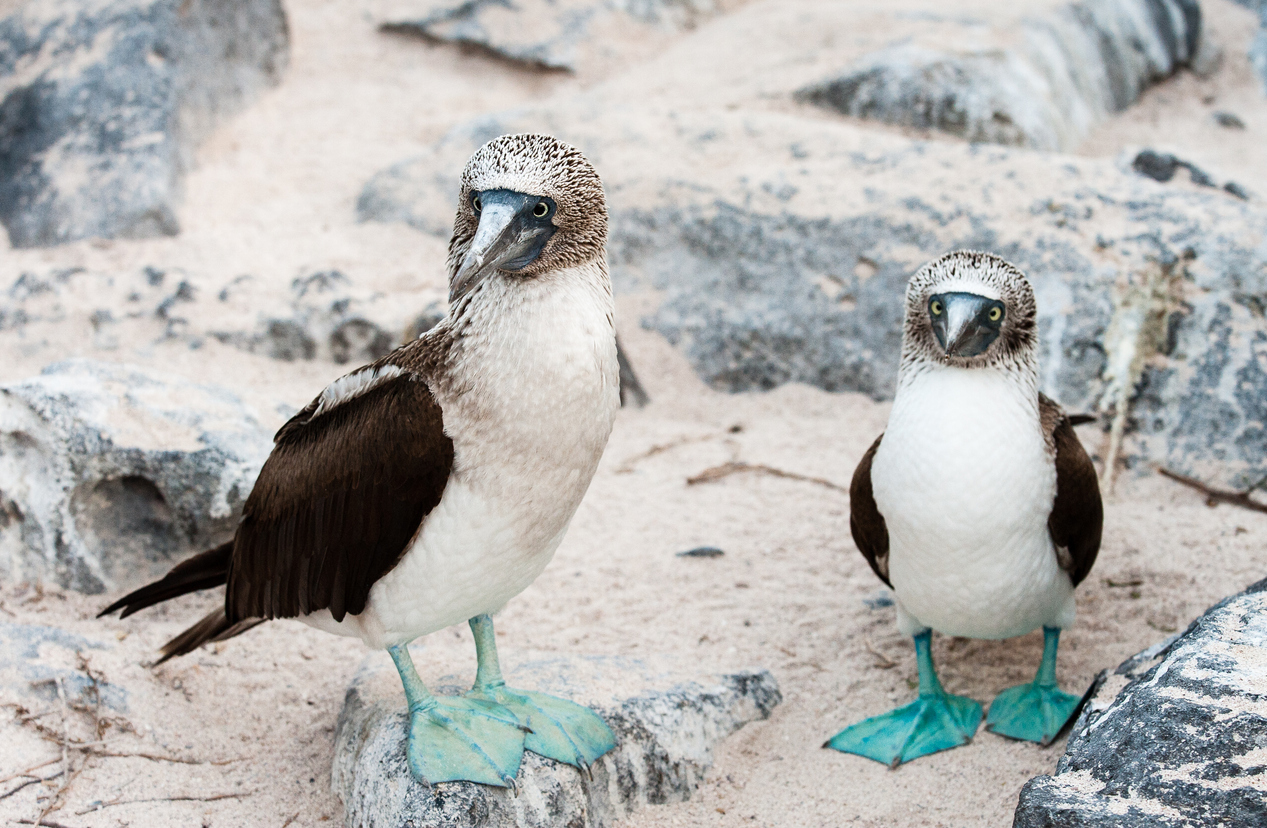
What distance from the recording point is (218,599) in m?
4.27

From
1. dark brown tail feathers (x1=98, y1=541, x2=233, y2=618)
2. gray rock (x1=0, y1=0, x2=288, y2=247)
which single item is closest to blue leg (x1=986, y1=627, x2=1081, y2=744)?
dark brown tail feathers (x1=98, y1=541, x2=233, y2=618)

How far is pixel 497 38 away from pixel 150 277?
386 cm

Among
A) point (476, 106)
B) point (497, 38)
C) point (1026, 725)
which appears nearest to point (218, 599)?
point (1026, 725)

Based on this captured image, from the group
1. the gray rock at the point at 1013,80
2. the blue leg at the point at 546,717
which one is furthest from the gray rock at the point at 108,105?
the blue leg at the point at 546,717

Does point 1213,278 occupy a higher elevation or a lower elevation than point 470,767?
higher

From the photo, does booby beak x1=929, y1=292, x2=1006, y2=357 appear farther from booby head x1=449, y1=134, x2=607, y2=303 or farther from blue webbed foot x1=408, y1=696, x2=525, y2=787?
blue webbed foot x1=408, y1=696, x2=525, y2=787

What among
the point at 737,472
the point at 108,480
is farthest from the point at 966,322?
the point at 108,480

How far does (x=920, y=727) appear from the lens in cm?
345

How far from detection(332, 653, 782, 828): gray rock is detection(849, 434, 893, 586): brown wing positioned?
1.78 feet

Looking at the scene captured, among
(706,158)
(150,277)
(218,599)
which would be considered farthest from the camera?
(706,158)

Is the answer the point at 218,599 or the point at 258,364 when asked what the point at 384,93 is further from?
the point at 218,599

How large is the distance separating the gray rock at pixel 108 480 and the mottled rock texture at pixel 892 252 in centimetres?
264

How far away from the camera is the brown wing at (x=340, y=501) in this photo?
9.07ft

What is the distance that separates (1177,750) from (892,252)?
12.2 ft
